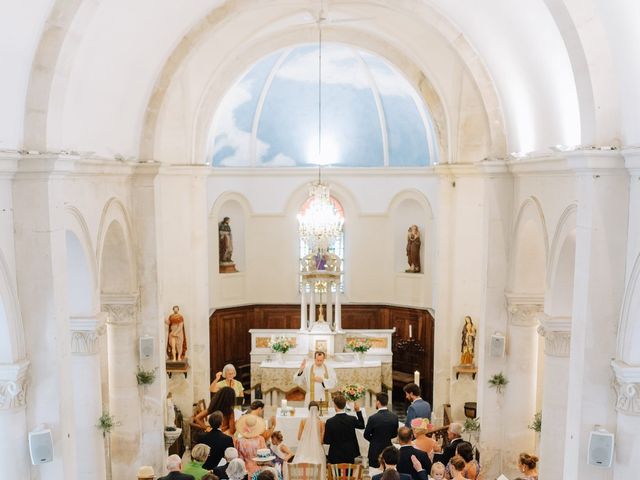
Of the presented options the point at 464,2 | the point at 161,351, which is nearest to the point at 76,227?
the point at 161,351

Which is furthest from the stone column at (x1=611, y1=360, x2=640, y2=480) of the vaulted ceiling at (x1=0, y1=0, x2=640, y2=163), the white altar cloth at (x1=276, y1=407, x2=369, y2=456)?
the white altar cloth at (x1=276, y1=407, x2=369, y2=456)

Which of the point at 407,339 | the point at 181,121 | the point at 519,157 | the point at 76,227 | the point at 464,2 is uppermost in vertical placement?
the point at 464,2

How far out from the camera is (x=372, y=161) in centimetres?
1950

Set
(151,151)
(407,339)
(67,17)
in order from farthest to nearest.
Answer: (407,339) → (151,151) → (67,17)

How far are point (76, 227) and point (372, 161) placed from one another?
38.3ft

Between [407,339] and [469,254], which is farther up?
[469,254]

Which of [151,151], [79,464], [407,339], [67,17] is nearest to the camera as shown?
[67,17]

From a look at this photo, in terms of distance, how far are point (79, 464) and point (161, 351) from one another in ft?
8.34

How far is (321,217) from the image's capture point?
14.4m

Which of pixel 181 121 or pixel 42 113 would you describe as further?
pixel 181 121

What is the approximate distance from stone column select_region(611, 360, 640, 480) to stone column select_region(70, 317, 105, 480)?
21.5ft

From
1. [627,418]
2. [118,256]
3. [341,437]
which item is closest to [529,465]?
[627,418]

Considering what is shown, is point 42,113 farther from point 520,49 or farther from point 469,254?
point 469,254

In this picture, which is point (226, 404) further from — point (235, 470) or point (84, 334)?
point (235, 470)
